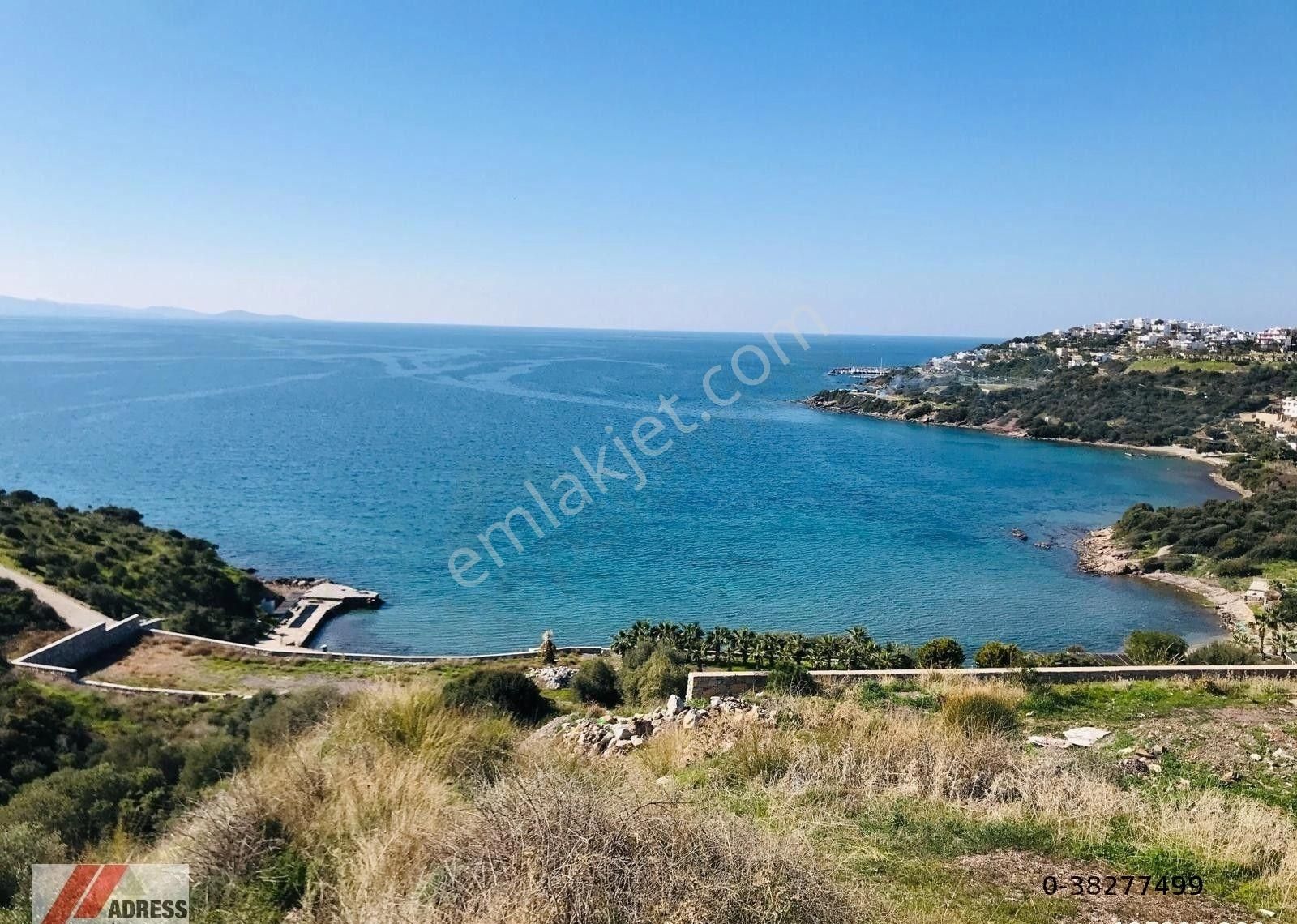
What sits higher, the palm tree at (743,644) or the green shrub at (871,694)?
the green shrub at (871,694)

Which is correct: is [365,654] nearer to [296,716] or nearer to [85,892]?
[296,716]

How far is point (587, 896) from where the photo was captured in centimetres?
346

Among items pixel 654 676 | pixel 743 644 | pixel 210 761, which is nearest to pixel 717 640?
pixel 743 644

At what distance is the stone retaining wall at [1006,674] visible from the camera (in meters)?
12.1

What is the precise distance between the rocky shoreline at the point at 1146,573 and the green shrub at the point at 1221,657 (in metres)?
9.31

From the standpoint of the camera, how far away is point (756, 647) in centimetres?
2094

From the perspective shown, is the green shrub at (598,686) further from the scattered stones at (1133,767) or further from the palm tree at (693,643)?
the scattered stones at (1133,767)

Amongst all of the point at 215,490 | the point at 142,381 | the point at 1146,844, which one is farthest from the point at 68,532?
the point at 142,381

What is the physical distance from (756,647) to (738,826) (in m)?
17.2

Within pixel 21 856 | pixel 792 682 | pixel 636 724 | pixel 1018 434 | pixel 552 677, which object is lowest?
pixel 552 677

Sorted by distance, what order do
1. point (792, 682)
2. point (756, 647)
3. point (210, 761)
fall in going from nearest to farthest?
point (210, 761), point (792, 682), point (756, 647)

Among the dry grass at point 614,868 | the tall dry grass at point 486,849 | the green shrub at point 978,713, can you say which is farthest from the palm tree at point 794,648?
the dry grass at point 614,868

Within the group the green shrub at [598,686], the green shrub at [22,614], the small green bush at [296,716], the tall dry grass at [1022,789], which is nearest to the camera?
the tall dry grass at [1022,789]

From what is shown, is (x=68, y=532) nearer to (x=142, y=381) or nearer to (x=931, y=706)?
(x=931, y=706)
